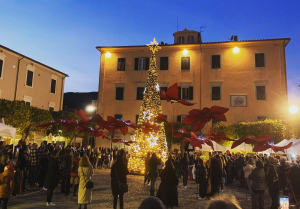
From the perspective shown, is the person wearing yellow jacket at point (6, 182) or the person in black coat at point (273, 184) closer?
the person wearing yellow jacket at point (6, 182)

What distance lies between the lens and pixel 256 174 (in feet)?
26.1

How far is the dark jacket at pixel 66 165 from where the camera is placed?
967cm

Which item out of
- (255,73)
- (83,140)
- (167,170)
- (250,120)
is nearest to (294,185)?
(167,170)

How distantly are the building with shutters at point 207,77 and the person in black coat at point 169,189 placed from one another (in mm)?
20108

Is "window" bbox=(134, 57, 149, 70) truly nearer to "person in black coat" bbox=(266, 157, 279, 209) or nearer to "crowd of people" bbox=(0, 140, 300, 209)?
"crowd of people" bbox=(0, 140, 300, 209)

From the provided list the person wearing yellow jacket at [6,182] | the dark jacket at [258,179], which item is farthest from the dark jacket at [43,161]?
the dark jacket at [258,179]

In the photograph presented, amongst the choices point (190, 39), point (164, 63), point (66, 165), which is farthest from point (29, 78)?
point (66, 165)

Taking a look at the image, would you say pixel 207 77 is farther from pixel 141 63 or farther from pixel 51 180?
pixel 51 180

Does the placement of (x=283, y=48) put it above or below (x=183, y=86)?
above

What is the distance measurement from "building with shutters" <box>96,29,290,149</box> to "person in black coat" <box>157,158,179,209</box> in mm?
20108

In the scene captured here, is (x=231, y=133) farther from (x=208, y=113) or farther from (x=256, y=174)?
(x=208, y=113)

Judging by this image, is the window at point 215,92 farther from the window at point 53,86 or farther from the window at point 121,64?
the window at point 53,86

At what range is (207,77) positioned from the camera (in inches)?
1133

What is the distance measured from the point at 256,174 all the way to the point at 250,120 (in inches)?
800
